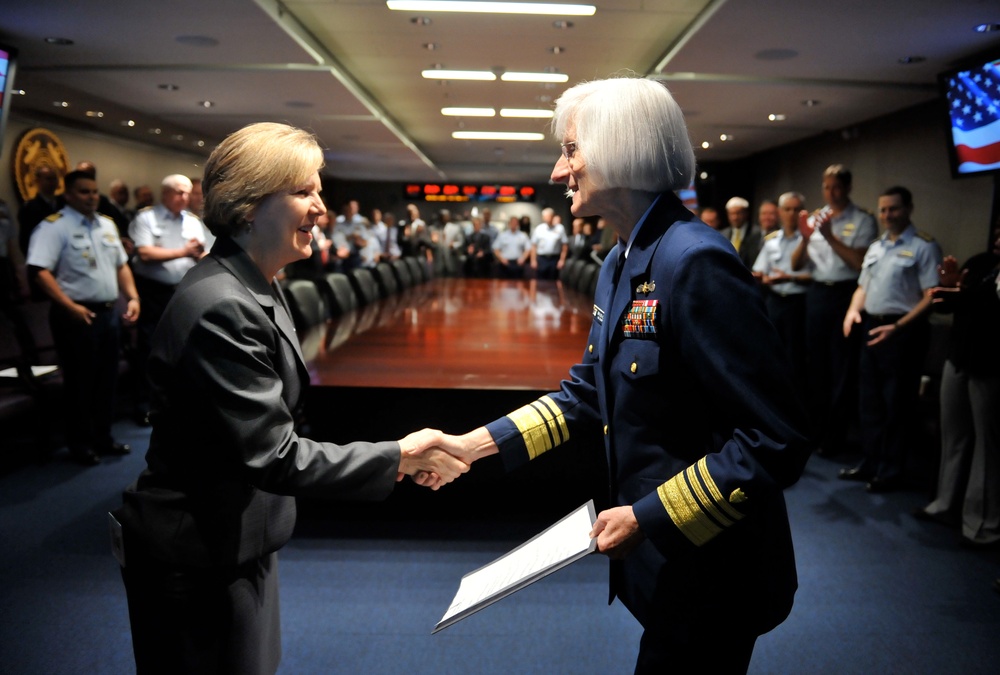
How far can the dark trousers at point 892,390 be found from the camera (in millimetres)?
3984

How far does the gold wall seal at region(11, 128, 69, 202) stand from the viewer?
9.13m

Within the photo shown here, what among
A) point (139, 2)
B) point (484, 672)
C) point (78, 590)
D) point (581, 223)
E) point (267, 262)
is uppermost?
point (139, 2)

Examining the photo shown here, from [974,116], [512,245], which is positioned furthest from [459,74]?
[512,245]

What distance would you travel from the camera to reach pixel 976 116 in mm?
A: 4672

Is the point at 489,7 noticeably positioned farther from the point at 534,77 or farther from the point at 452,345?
the point at 452,345

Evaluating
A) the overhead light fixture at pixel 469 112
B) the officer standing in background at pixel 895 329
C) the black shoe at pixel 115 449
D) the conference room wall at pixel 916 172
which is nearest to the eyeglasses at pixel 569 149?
the officer standing in background at pixel 895 329

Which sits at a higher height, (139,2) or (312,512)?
(139,2)

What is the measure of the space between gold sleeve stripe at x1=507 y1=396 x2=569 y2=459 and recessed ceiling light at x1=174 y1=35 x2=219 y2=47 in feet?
16.5

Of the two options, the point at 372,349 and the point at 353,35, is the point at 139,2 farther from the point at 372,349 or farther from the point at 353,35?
the point at 372,349

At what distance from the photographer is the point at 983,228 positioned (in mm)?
6355

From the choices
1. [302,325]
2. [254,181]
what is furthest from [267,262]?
[302,325]

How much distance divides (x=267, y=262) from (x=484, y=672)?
5.08 ft

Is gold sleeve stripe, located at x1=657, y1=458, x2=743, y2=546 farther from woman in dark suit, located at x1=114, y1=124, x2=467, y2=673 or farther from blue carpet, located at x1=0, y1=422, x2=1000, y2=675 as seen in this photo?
blue carpet, located at x1=0, y1=422, x2=1000, y2=675

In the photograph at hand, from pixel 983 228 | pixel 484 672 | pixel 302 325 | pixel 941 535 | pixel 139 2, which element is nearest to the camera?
pixel 484 672
